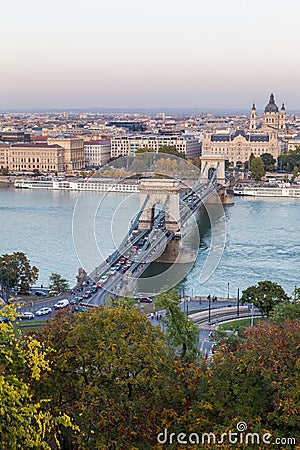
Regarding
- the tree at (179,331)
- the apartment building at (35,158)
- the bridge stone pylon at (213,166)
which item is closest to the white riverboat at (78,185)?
the bridge stone pylon at (213,166)

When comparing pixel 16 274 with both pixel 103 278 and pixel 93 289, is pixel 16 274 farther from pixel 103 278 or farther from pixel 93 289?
pixel 103 278

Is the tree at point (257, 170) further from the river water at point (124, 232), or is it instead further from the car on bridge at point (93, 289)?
the car on bridge at point (93, 289)

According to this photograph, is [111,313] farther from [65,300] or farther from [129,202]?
[129,202]

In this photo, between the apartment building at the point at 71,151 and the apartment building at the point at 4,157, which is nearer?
the apartment building at the point at 4,157

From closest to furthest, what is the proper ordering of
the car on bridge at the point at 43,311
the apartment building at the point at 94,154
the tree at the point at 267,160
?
1. the car on bridge at the point at 43,311
2. the tree at the point at 267,160
3. the apartment building at the point at 94,154

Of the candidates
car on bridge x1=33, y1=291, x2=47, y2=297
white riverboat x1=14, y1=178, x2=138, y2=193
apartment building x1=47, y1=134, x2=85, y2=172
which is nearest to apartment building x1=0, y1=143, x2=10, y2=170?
apartment building x1=47, y1=134, x2=85, y2=172

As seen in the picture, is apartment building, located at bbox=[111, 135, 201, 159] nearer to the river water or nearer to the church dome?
the church dome

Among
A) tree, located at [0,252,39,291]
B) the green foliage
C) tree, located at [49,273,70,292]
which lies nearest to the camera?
the green foliage
